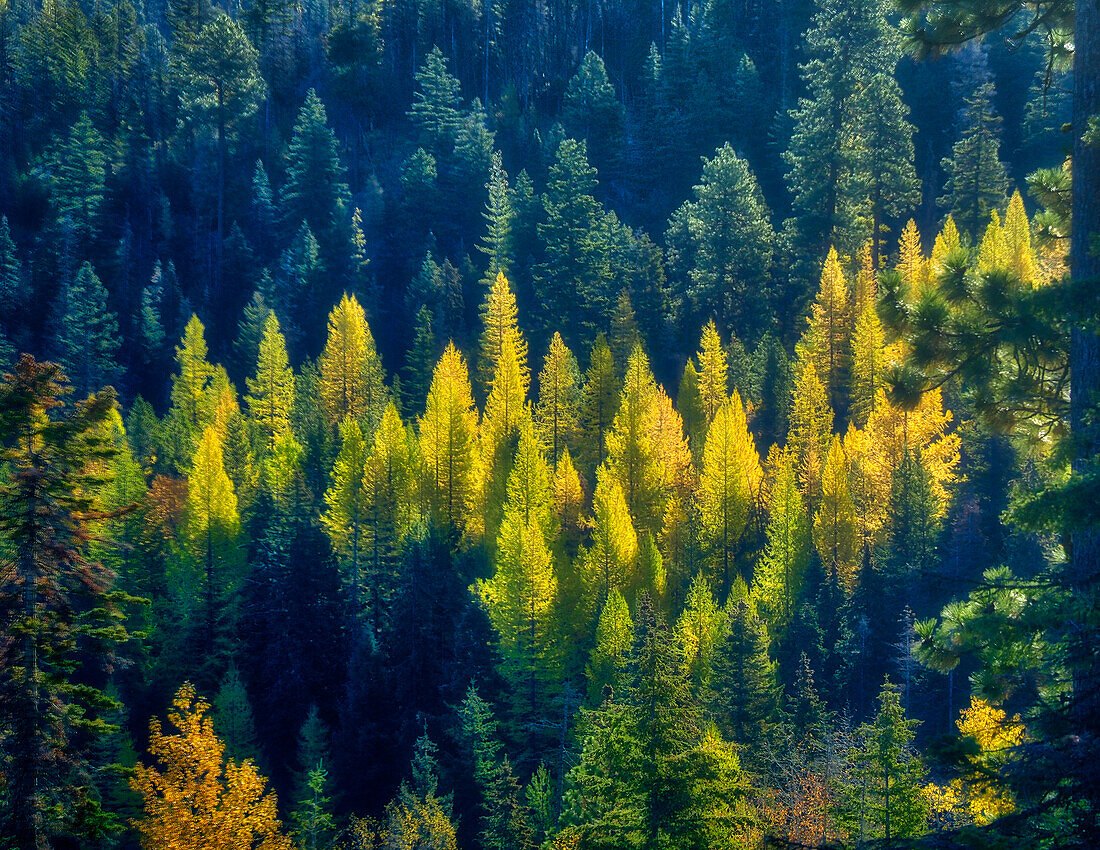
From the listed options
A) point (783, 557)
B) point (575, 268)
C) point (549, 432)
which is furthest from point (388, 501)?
point (575, 268)

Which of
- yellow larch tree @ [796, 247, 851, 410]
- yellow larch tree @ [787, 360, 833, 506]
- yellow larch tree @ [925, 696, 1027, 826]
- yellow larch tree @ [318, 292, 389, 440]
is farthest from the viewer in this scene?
yellow larch tree @ [318, 292, 389, 440]

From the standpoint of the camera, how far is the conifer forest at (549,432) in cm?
1155

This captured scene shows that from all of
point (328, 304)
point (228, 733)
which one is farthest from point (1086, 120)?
point (328, 304)

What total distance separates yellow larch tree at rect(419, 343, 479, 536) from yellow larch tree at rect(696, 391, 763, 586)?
11.0 metres

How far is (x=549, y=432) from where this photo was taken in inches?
1961

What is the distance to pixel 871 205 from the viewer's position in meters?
54.9

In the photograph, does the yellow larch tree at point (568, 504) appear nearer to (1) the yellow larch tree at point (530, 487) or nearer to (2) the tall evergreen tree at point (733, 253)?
(1) the yellow larch tree at point (530, 487)

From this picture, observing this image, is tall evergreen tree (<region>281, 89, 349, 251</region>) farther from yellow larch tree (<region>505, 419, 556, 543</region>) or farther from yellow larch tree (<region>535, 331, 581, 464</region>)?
yellow larch tree (<region>505, 419, 556, 543</region>)

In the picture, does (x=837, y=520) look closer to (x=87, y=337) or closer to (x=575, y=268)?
(x=575, y=268)

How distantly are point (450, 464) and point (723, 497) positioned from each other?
1332 centimetres

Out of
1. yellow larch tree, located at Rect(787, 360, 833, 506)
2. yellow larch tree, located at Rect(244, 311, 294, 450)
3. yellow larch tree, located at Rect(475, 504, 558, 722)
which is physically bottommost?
yellow larch tree, located at Rect(475, 504, 558, 722)

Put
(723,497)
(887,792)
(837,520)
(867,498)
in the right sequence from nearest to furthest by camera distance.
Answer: (887,792)
(837,520)
(723,497)
(867,498)

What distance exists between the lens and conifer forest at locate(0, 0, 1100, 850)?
455 inches

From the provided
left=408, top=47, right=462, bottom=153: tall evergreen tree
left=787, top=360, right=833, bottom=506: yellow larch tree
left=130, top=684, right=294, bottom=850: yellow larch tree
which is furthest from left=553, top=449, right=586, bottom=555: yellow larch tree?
left=408, top=47, right=462, bottom=153: tall evergreen tree
